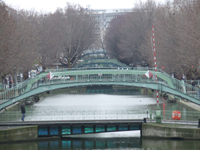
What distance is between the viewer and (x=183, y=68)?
6412 cm

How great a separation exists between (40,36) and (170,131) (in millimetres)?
50492

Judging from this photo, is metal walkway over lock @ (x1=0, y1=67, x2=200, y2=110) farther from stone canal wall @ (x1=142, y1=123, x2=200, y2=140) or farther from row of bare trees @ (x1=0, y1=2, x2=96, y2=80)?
stone canal wall @ (x1=142, y1=123, x2=200, y2=140)

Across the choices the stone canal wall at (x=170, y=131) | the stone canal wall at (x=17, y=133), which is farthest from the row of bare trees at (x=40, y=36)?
the stone canal wall at (x=170, y=131)

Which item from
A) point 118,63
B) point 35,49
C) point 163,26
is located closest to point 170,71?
point 163,26

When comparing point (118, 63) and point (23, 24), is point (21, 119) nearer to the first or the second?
point (23, 24)

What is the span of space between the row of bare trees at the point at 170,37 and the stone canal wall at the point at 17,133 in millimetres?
21160

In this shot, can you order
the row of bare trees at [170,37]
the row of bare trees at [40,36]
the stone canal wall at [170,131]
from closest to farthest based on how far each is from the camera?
the stone canal wall at [170,131] → the row of bare trees at [40,36] → the row of bare trees at [170,37]

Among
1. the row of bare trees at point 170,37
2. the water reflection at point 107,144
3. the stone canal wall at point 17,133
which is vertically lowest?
the water reflection at point 107,144

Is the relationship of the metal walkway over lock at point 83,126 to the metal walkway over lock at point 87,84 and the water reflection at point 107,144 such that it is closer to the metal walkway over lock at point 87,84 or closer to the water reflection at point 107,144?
the water reflection at point 107,144

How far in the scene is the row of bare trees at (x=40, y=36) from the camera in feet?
183

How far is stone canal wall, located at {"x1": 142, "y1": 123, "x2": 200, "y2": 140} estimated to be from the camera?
131ft

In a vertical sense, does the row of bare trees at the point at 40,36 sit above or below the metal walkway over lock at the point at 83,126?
above

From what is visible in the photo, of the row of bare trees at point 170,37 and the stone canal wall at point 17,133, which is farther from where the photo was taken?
the row of bare trees at point 170,37

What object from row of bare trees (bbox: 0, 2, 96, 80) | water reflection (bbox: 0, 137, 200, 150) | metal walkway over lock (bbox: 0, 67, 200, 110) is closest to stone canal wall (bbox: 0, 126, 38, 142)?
water reflection (bbox: 0, 137, 200, 150)
